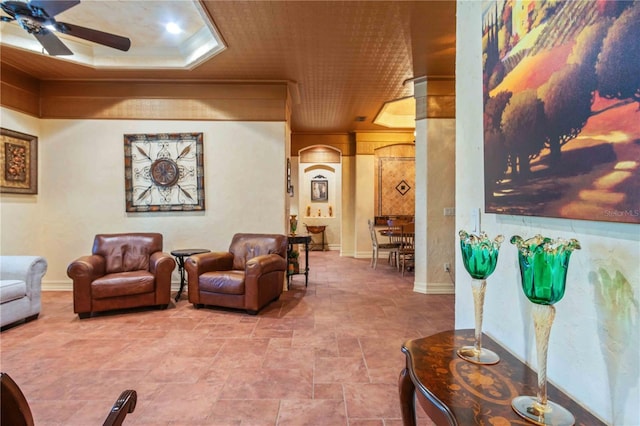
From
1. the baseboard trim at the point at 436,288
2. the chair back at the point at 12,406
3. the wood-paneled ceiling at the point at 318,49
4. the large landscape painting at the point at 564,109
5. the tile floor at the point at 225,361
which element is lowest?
the tile floor at the point at 225,361

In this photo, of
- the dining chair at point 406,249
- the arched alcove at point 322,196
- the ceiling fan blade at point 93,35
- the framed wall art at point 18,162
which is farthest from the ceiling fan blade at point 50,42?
the arched alcove at point 322,196

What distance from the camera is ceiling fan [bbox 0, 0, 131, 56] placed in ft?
7.34

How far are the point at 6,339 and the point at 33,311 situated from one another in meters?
0.49

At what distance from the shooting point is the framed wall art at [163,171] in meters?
4.46

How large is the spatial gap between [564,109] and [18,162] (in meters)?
5.72

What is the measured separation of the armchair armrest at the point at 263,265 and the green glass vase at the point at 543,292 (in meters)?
2.90

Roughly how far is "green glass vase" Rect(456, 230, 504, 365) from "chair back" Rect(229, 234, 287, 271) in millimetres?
3099

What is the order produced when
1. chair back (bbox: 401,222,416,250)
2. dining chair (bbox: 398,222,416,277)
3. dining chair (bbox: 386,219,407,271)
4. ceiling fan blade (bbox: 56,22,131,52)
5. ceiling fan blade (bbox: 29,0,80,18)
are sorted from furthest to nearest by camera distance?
dining chair (bbox: 386,219,407,271) → chair back (bbox: 401,222,416,250) → dining chair (bbox: 398,222,416,277) → ceiling fan blade (bbox: 56,22,131,52) → ceiling fan blade (bbox: 29,0,80,18)

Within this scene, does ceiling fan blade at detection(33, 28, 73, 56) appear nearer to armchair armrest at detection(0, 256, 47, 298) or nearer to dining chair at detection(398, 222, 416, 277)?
armchair armrest at detection(0, 256, 47, 298)

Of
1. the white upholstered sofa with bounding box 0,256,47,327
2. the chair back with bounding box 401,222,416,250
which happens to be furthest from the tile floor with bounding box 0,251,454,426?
the chair back with bounding box 401,222,416,250

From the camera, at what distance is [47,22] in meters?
2.41

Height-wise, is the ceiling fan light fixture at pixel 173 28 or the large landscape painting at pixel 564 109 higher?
the ceiling fan light fixture at pixel 173 28

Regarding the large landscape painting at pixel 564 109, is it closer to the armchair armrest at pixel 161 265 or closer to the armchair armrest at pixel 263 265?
the armchair armrest at pixel 263 265

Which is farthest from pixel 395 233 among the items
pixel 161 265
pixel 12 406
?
pixel 12 406
